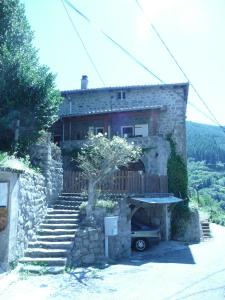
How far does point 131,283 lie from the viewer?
369 inches

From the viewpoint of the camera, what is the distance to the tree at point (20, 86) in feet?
48.8

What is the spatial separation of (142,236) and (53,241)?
550 cm

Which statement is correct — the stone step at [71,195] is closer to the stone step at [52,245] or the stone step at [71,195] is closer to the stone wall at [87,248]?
the stone wall at [87,248]

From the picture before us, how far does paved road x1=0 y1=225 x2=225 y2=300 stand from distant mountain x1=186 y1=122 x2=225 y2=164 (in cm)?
7311

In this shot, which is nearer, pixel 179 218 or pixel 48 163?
pixel 48 163

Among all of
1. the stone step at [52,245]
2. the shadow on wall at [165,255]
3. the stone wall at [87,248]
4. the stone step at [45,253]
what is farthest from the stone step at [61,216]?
the shadow on wall at [165,255]

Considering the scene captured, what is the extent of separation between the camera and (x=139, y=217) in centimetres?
1970

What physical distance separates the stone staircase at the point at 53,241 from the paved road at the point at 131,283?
0.66 meters

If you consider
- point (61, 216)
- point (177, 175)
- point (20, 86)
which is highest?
point (20, 86)

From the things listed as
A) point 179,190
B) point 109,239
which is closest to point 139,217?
point 179,190

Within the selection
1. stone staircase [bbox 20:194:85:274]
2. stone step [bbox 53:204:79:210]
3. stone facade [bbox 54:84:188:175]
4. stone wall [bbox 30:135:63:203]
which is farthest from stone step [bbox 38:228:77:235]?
stone facade [bbox 54:84:188:175]

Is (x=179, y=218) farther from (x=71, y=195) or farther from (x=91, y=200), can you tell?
(x=91, y=200)

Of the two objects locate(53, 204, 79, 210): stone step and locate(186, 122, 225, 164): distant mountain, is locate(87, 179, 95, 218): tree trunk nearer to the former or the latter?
locate(53, 204, 79, 210): stone step

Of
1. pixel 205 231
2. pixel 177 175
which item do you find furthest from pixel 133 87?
pixel 205 231
